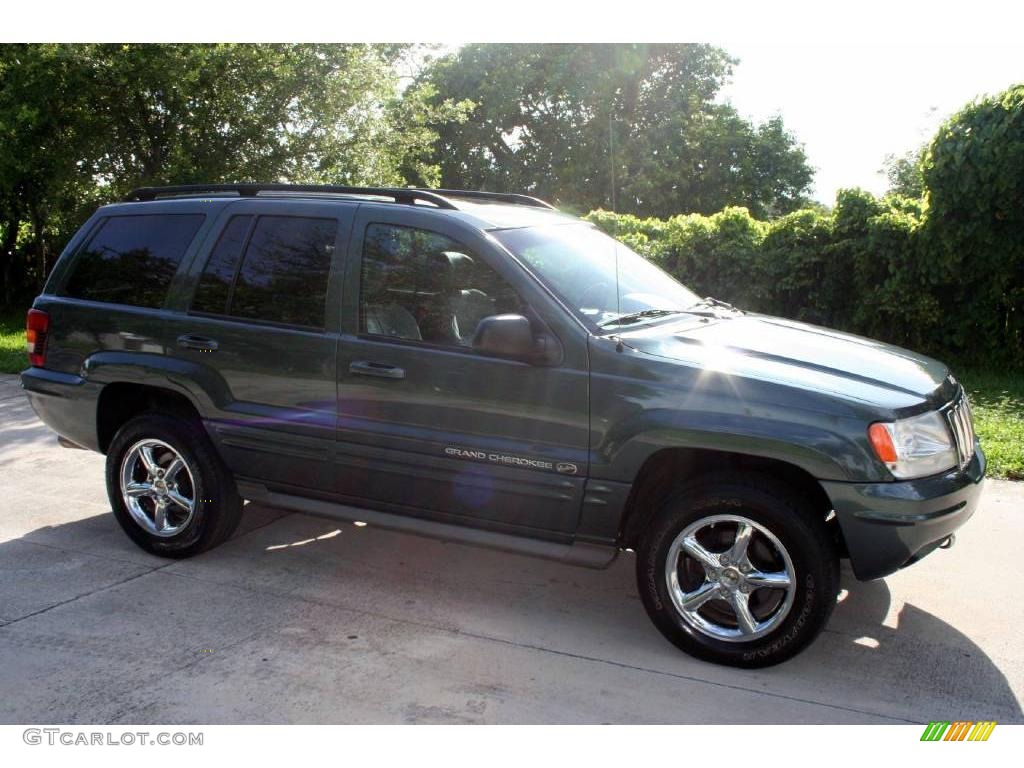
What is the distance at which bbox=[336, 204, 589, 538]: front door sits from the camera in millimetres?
4020

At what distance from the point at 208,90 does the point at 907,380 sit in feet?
40.3

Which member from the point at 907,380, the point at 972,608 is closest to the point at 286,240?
the point at 907,380

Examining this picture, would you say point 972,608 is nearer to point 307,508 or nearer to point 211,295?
point 307,508

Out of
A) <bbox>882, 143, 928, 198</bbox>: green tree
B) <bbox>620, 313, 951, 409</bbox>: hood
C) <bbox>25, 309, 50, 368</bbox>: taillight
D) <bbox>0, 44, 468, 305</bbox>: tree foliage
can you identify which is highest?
<bbox>882, 143, 928, 198</bbox>: green tree

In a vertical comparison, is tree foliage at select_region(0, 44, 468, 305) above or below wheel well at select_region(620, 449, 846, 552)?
above

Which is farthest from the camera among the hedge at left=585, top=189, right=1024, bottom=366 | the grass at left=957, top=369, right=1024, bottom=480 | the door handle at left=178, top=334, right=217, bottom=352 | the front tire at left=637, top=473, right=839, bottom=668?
the hedge at left=585, top=189, right=1024, bottom=366

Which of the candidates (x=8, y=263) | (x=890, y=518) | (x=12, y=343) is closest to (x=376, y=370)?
(x=890, y=518)

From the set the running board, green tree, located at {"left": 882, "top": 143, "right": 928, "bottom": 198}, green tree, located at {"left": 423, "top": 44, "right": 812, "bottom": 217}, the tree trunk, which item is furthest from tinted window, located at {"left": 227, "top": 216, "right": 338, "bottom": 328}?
green tree, located at {"left": 882, "top": 143, "right": 928, "bottom": 198}

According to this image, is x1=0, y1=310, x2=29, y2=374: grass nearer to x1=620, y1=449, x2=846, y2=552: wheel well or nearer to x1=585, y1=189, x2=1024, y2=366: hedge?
x1=585, y1=189, x2=1024, y2=366: hedge

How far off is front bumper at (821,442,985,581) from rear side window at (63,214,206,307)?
3504 millimetres

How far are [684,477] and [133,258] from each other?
3.25m

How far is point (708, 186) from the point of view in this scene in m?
29.5

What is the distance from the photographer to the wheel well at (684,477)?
12.7 ft

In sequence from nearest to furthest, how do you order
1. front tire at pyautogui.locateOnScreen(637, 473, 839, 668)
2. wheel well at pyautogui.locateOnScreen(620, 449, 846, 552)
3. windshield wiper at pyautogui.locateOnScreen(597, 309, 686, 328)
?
front tire at pyautogui.locateOnScreen(637, 473, 839, 668) → wheel well at pyautogui.locateOnScreen(620, 449, 846, 552) → windshield wiper at pyautogui.locateOnScreen(597, 309, 686, 328)
